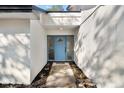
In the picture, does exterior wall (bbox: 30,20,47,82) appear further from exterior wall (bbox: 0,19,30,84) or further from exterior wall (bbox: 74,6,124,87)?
exterior wall (bbox: 74,6,124,87)

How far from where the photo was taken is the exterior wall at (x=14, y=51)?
6.16 meters

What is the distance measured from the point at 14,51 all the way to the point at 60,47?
26.9ft

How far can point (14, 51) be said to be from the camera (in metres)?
6.23

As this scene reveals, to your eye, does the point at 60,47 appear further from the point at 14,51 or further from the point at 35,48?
the point at 14,51

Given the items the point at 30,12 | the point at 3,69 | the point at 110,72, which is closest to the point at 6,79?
the point at 3,69

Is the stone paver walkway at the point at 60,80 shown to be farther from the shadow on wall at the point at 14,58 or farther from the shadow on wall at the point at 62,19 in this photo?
the shadow on wall at the point at 62,19

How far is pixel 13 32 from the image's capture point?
243 inches

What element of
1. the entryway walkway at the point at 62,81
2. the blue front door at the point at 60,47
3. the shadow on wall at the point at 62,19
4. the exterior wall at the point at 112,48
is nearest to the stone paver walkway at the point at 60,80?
the entryway walkway at the point at 62,81

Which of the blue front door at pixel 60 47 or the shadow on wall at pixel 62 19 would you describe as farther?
the blue front door at pixel 60 47

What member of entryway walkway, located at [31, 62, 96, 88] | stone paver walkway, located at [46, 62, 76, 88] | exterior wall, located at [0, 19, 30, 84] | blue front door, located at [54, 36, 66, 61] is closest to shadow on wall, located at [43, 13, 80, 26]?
stone paver walkway, located at [46, 62, 76, 88]

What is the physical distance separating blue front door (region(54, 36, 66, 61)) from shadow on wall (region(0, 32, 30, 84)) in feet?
26.3

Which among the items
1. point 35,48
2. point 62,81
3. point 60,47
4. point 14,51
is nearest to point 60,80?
point 62,81

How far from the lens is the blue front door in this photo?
558 inches
